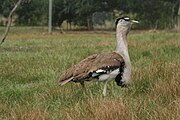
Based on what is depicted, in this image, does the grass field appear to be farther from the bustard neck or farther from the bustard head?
the bustard head

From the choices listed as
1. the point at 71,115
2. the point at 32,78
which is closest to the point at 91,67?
the point at 71,115

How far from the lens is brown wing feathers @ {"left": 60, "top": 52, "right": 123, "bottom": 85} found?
6.45m

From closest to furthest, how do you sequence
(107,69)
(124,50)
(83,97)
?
(107,69) → (124,50) → (83,97)

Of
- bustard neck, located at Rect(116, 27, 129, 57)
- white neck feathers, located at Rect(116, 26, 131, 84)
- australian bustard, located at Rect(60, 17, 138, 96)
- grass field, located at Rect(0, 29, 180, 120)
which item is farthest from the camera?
bustard neck, located at Rect(116, 27, 129, 57)

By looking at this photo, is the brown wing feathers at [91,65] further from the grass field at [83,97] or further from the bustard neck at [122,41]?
the grass field at [83,97]

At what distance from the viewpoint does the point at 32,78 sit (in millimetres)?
9938

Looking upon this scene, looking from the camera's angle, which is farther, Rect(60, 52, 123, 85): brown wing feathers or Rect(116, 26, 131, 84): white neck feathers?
Rect(116, 26, 131, 84): white neck feathers

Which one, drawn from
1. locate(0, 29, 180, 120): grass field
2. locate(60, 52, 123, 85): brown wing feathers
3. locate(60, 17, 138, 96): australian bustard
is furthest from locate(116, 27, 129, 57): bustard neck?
locate(0, 29, 180, 120): grass field

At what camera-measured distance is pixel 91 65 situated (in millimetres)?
6539

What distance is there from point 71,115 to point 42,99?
6.08ft

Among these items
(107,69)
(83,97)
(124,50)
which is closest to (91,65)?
(107,69)

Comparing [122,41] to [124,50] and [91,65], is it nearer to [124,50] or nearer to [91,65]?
[124,50]

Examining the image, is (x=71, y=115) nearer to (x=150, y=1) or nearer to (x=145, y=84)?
(x=145, y=84)

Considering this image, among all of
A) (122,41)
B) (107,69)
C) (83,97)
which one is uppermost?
(122,41)
